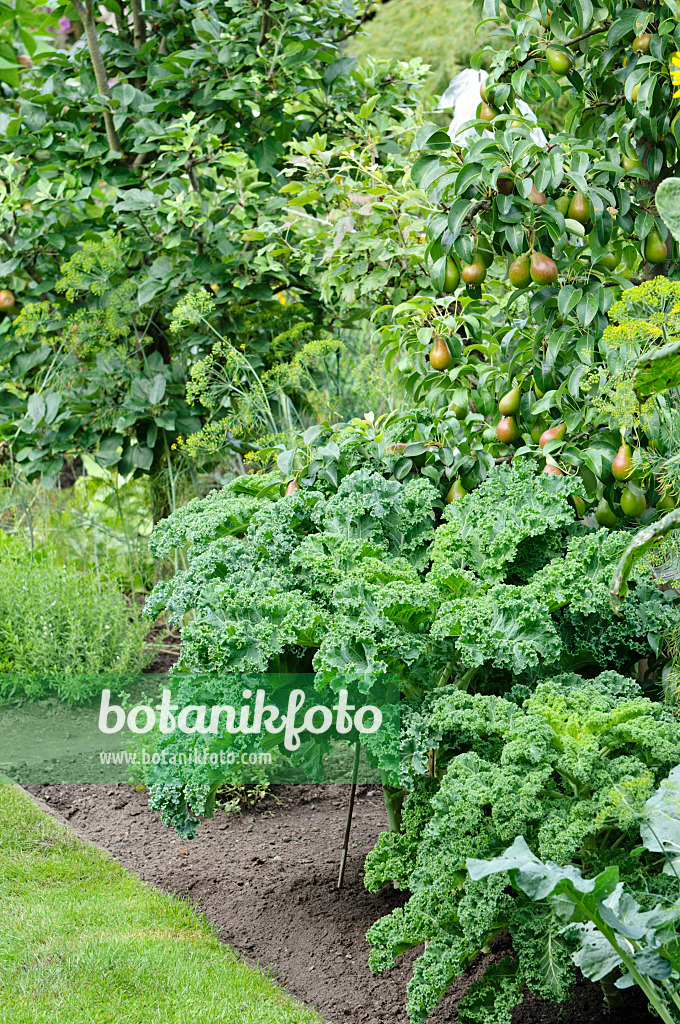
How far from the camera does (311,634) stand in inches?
82.6

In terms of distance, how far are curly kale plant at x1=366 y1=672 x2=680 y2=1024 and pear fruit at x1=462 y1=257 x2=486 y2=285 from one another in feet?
3.63

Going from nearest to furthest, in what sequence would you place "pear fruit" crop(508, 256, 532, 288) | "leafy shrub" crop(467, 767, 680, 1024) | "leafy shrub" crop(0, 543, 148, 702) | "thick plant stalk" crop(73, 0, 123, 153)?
"leafy shrub" crop(467, 767, 680, 1024) < "pear fruit" crop(508, 256, 532, 288) < "leafy shrub" crop(0, 543, 148, 702) < "thick plant stalk" crop(73, 0, 123, 153)

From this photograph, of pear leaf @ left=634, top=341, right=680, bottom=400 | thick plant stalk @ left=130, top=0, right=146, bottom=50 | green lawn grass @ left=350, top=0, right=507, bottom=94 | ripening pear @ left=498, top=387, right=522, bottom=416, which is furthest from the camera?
green lawn grass @ left=350, top=0, right=507, bottom=94

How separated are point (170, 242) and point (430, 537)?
1897 millimetres

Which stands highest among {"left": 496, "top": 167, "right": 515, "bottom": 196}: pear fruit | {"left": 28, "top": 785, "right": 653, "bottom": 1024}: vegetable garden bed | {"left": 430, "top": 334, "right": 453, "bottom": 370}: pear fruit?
{"left": 496, "top": 167, "right": 515, "bottom": 196}: pear fruit

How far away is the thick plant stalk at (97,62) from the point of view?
3.82m

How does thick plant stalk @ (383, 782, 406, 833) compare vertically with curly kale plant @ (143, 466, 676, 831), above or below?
below

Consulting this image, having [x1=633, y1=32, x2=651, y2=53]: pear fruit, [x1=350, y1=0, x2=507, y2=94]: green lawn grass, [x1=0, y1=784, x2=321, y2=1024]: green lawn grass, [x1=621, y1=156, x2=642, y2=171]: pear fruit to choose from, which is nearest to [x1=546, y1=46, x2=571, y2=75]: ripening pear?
[x1=633, y1=32, x2=651, y2=53]: pear fruit

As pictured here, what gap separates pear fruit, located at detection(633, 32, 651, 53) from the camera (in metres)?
2.22

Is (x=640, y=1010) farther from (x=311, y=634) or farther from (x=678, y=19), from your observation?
(x=678, y=19)

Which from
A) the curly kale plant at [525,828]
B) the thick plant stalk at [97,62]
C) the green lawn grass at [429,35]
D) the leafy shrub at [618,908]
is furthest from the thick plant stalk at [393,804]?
the green lawn grass at [429,35]

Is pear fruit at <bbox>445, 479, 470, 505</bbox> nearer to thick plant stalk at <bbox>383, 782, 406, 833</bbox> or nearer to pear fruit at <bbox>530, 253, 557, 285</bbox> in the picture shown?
pear fruit at <bbox>530, 253, 557, 285</bbox>

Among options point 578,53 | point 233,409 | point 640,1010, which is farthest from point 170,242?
point 640,1010

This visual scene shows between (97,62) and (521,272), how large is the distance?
8.27 feet
